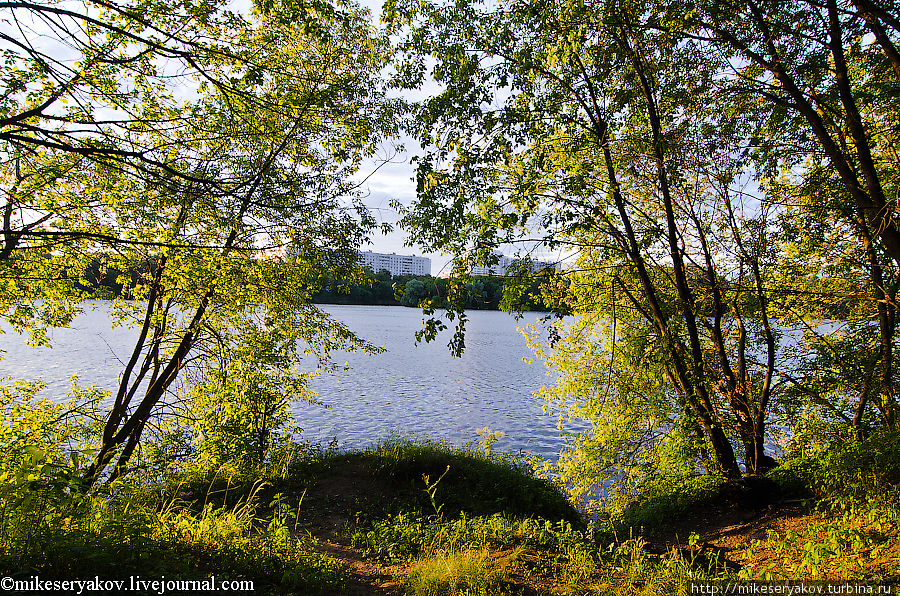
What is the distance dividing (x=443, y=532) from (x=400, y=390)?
17316mm

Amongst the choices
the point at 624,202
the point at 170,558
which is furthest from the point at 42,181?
the point at 624,202

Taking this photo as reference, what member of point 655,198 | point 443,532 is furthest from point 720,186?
point 443,532

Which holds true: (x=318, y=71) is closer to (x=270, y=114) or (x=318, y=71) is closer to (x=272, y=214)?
(x=270, y=114)

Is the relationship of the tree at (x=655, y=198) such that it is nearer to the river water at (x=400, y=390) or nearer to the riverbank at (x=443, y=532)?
the riverbank at (x=443, y=532)

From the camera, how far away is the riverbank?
3.79 meters

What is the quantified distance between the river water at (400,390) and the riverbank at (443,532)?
3426 millimetres

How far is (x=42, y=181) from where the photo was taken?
595 cm

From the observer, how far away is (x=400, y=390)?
23531 mm

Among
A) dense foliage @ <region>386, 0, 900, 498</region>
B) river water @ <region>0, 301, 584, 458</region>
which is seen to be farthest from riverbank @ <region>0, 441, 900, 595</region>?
river water @ <region>0, 301, 584, 458</region>

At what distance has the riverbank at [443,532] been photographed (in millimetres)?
3789

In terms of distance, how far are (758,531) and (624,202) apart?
18.6ft

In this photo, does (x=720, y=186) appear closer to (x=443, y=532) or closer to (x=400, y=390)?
(x=443, y=532)

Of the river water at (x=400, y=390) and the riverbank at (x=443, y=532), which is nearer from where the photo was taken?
the riverbank at (x=443, y=532)

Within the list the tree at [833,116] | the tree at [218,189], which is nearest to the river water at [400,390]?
the tree at [218,189]
